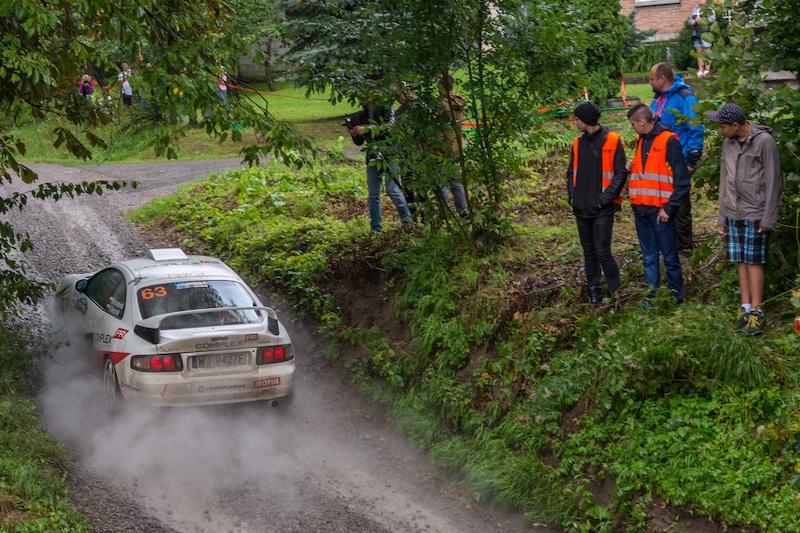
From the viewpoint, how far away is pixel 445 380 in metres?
8.88

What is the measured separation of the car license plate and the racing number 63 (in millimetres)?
1059

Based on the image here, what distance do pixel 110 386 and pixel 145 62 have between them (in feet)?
11.0

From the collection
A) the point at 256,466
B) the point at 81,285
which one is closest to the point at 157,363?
the point at 256,466

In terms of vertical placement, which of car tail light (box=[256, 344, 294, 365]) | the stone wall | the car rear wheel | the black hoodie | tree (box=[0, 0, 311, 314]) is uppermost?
the stone wall

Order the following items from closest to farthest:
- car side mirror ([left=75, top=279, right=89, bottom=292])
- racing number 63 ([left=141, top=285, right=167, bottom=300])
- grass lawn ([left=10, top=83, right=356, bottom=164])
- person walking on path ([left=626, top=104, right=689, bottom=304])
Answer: person walking on path ([left=626, top=104, right=689, bottom=304]) < racing number 63 ([left=141, top=285, right=167, bottom=300]) < car side mirror ([left=75, top=279, right=89, bottom=292]) < grass lawn ([left=10, top=83, right=356, bottom=164])

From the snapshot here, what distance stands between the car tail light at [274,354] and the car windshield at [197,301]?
0.35 m

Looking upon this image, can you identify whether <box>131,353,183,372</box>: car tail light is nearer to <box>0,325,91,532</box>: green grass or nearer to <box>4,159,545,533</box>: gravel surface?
<box>4,159,545,533</box>: gravel surface

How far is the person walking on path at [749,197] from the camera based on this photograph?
6945 millimetres

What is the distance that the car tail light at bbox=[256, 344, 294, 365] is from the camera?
8594 millimetres

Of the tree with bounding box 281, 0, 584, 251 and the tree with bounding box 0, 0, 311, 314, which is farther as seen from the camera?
the tree with bounding box 281, 0, 584, 251

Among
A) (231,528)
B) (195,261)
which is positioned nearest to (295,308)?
(195,261)

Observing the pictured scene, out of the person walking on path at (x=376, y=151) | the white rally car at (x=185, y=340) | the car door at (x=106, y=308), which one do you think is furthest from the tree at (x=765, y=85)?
the car door at (x=106, y=308)

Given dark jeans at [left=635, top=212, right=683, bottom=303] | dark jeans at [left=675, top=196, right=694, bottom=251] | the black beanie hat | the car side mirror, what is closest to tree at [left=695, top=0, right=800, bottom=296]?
dark jeans at [left=635, top=212, right=683, bottom=303]

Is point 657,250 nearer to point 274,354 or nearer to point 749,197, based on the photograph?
point 749,197
